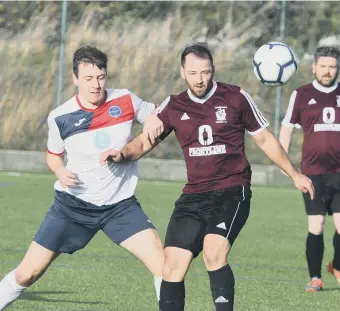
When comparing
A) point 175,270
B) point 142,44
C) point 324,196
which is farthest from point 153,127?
point 142,44

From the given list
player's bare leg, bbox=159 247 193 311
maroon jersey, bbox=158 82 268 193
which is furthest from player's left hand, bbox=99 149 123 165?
player's bare leg, bbox=159 247 193 311

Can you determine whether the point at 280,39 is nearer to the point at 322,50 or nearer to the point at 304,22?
the point at 304,22

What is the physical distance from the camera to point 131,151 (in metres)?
7.46

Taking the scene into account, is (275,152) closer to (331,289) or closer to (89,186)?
(89,186)

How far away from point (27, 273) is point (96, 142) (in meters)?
0.97

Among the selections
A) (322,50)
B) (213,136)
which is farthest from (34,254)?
(322,50)

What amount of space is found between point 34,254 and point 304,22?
1246 cm

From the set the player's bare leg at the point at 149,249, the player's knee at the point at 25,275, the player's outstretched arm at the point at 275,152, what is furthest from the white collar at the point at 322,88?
the player's knee at the point at 25,275

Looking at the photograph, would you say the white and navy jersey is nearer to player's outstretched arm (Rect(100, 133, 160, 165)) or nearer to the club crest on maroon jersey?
player's outstretched arm (Rect(100, 133, 160, 165))

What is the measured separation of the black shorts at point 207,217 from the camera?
24.0 feet

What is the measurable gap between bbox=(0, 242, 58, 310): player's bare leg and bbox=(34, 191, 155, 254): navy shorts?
0.22 ft

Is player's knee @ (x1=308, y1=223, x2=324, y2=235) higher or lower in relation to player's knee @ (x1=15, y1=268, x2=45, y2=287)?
higher

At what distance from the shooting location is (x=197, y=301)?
30.0 feet

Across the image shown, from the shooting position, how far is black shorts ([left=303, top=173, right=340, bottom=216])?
1023cm
